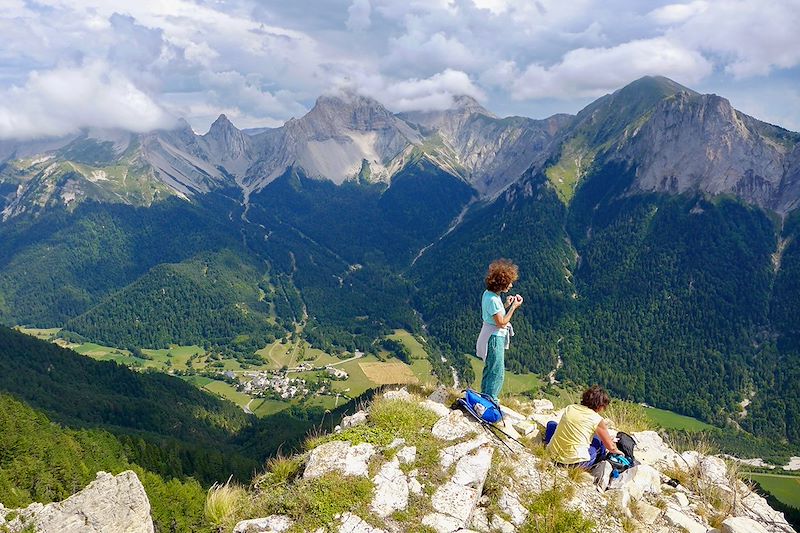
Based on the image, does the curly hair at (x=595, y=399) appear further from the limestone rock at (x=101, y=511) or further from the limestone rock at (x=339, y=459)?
the limestone rock at (x=101, y=511)

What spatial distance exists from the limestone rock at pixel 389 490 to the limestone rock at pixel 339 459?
0.46m

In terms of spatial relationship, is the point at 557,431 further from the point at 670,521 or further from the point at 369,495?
the point at 369,495

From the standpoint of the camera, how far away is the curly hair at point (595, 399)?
14.8 meters

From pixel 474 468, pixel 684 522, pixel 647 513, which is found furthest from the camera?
pixel 684 522

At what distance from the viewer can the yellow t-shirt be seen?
13.8 metres

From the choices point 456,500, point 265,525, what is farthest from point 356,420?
point 265,525

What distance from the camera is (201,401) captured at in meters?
141

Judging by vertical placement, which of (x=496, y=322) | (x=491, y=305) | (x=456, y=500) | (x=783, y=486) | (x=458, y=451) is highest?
(x=491, y=305)

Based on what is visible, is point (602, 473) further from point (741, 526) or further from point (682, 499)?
point (741, 526)

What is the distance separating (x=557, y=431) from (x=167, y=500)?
5123 centimetres

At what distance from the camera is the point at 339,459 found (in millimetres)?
12508

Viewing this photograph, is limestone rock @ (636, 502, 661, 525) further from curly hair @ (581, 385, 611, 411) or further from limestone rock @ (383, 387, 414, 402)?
limestone rock @ (383, 387, 414, 402)

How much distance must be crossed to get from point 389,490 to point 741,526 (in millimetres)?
9262

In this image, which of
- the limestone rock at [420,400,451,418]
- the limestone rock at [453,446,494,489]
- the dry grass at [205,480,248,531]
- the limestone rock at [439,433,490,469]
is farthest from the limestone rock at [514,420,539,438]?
the dry grass at [205,480,248,531]
